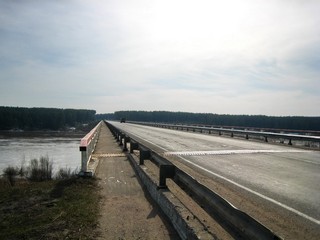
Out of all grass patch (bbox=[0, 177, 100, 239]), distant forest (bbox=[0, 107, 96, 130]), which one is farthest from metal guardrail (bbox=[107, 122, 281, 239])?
distant forest (bbox=[0, 107, 96, 130])

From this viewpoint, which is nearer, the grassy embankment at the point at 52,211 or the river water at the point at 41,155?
the grassy embankment at the point at 52,211

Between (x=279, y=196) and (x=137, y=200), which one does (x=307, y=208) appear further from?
(x=137, y=200)

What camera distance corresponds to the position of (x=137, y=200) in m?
7.68

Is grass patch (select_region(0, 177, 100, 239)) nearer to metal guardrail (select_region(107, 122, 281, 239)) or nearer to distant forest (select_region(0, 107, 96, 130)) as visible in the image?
metal guardrail (select_region(107, 122, 281, 239))

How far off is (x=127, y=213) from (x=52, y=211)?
1.55 m

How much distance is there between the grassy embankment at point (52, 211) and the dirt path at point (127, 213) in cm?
24

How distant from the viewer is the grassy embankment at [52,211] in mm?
5547

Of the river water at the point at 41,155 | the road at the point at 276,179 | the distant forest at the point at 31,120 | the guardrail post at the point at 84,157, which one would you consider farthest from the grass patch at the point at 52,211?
the distant forest at the point at 31,120

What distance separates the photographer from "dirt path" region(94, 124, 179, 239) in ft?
18.0

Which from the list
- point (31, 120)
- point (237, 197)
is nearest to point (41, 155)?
point (237, 197)

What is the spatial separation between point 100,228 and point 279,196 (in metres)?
4.19

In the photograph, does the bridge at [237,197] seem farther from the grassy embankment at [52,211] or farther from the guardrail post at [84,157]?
the grassy embankment at [52,211]

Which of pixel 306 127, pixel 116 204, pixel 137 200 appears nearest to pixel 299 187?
pixel 137 200

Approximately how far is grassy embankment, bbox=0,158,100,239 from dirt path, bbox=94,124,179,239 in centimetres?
24
